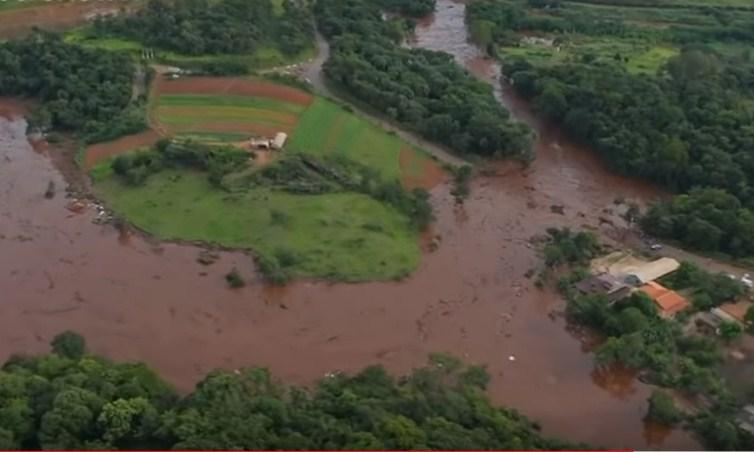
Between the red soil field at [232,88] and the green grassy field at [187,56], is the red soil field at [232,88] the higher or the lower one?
the lower one

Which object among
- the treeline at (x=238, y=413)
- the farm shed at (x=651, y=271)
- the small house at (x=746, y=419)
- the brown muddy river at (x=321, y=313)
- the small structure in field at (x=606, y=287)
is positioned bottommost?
the brown muddy river at (x=321, y=313)

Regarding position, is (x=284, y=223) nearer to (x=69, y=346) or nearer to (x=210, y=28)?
(x=69, y=346)

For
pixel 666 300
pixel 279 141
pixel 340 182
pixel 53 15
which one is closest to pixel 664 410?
pixel 666 300

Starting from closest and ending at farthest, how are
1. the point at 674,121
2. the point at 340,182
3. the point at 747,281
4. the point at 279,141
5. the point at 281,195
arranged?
1. the point at 747,281
2. the point at 281,195
3. the point at 340,182
4. the point at 279,141
5. the point at 674,121

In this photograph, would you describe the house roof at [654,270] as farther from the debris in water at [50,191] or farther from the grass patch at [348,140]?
the debris in water at [50,191]

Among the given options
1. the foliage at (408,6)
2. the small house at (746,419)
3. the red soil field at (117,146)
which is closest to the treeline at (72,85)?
the red soil field at (117,146)

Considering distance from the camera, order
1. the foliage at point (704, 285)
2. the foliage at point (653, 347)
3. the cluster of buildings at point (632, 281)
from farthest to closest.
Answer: the foliage at point (704, 285) < the cluster of buildings at point (632, 281) < the foliage at point (653, 347)

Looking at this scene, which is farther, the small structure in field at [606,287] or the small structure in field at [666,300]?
the small structure in field at [606,287]

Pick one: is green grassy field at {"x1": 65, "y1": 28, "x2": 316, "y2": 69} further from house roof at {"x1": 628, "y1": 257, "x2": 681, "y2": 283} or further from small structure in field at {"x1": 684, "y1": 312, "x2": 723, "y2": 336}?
small structure in field at {"x1": 684, "y1": 312, "x2": 723, "y2": 336}
